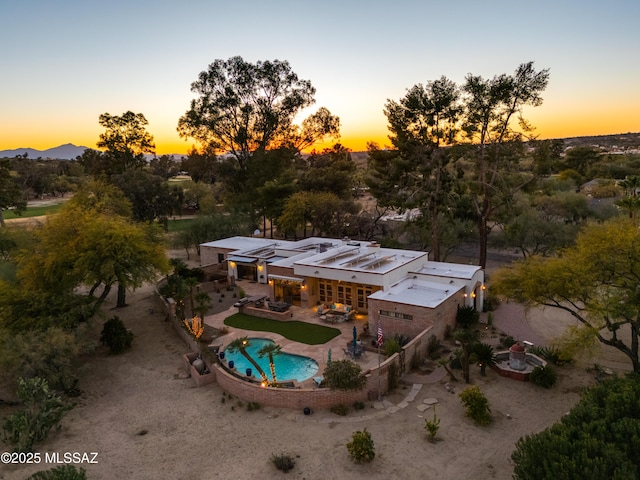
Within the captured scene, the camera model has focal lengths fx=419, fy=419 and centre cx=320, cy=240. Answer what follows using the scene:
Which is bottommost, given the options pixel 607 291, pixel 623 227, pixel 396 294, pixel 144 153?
pixel 396 294

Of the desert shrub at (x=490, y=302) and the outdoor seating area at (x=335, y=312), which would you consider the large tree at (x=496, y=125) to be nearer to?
the desert shrub at (x=490, y=302)

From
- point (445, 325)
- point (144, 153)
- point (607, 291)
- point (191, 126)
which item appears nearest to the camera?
point (607, 291)

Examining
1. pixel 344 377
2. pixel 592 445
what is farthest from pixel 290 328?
pixel 592 445

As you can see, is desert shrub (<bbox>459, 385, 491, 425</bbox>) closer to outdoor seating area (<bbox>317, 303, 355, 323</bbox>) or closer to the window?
outdoor seating area (<bbox>317, 303, 355, 323</bbox>)

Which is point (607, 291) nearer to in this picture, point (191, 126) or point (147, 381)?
point (147, 381)

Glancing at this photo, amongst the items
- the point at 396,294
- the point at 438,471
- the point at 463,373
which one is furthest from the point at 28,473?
the point at 396,294

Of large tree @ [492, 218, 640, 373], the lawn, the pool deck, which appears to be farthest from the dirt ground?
the lawn
